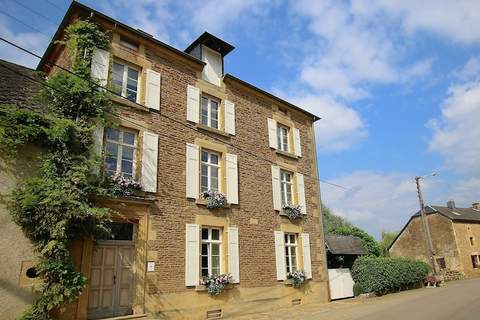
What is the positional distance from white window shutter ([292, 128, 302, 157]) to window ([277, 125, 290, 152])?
0.35m

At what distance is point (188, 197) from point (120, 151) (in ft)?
8.35

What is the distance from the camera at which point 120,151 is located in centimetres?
1061

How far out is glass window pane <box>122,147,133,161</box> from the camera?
35.1 feet

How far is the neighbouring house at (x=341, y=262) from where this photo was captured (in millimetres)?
16844

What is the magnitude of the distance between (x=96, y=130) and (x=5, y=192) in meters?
2.67

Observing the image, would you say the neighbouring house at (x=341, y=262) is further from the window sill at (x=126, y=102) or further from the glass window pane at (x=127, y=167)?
the window sill at (x=126, y=102)

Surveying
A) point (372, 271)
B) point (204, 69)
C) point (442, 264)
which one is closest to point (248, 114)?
point (204, 69)

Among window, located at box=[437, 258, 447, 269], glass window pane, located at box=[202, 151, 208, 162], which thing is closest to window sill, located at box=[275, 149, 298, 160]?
glass window pane, located at box=[202, 151, 208, 162]

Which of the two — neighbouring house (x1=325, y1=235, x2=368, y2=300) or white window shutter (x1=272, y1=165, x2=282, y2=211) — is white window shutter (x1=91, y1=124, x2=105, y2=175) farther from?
neighbouring house (x1=325, y1=235, x2=368, y2=300)

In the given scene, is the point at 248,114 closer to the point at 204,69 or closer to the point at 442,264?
the point at 204,69

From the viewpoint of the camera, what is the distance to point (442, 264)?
3375 cm

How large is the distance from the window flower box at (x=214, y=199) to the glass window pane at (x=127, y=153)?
8.71 ft

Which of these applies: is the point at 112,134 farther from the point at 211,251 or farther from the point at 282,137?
the point at 282,137

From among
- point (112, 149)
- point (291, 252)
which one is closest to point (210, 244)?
point (112, 149)
